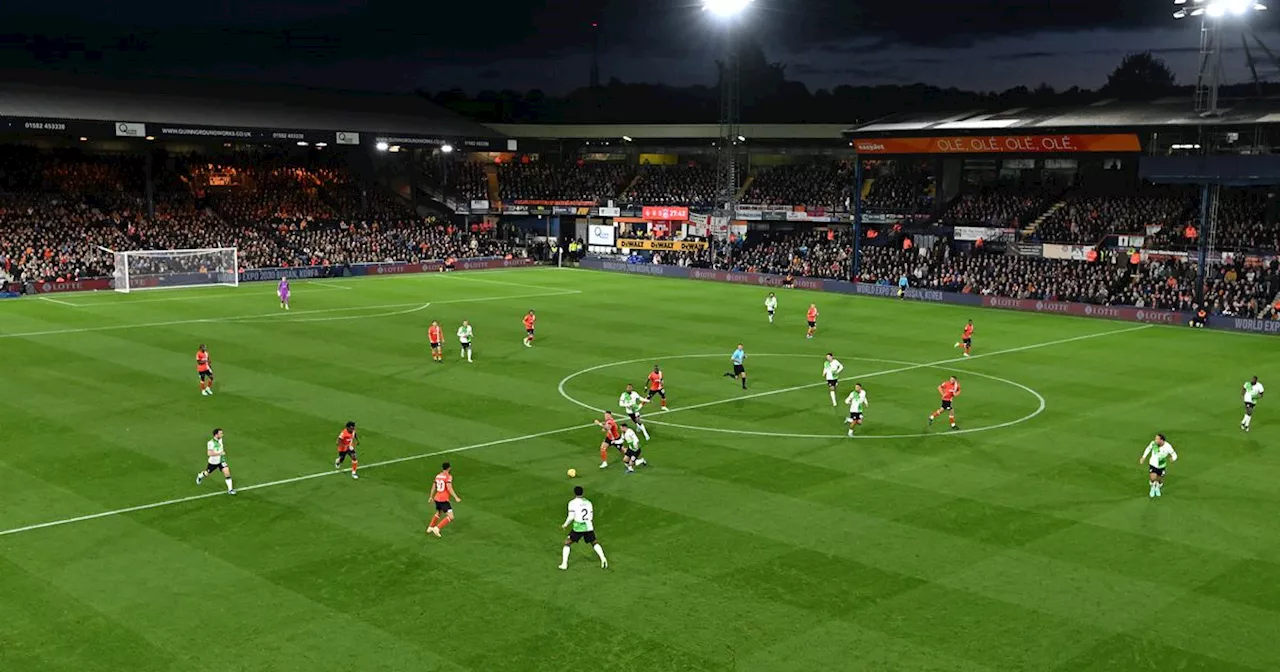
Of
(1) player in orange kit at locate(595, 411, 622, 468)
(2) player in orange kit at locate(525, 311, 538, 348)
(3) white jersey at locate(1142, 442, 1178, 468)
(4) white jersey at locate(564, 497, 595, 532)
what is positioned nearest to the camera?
(4) white jersey at locate(564, 497, 595, 532)

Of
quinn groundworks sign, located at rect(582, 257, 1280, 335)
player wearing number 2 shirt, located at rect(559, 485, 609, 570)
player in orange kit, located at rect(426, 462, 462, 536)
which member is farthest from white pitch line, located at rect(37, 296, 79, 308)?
player wearing number 2 shirt, located at rect(559, 485, 609, 570)

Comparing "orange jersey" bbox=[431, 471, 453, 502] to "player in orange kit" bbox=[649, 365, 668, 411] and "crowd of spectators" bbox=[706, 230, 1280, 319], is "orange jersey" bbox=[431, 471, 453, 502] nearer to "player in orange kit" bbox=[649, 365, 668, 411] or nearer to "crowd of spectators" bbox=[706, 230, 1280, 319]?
"player in orange kit" bbox=[649, 365, 668, 411]

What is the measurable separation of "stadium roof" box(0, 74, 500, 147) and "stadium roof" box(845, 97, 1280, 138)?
34.3m

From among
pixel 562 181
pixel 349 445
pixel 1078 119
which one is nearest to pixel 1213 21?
pixel 1078 119

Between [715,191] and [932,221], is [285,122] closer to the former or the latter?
[715,191]

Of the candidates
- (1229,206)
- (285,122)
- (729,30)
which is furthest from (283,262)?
(1229,206)

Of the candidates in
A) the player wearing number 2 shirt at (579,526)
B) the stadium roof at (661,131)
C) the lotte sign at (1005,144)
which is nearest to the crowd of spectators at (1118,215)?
the lotte sign at (1005,144)

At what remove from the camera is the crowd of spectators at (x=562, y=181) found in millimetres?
88125

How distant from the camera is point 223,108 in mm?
74625

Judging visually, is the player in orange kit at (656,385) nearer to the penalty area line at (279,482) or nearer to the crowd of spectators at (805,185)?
the penalty area line at (279,482)

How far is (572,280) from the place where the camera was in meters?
70.9

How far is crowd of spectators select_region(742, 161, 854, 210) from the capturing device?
256ft

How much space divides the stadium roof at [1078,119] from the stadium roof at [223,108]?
112 ft

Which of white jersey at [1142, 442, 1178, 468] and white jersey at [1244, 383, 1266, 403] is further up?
white jersey at [1244, 383, 1266, 403]
